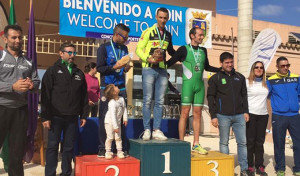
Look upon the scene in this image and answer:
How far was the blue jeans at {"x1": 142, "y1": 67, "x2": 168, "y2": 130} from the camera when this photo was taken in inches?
166

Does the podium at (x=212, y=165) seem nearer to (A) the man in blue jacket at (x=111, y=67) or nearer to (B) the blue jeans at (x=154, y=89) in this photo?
(B) the blue jeans at (x=154, y=89)

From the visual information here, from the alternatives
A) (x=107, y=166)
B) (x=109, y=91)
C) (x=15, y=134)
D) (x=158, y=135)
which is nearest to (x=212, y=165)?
(x=158, y=135)

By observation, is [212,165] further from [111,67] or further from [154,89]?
[111,67]

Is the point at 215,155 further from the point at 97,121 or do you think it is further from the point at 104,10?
the point at 104,10

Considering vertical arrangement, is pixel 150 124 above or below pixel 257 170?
above

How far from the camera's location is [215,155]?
4332 millimetres

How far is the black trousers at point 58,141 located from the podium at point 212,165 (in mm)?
1681

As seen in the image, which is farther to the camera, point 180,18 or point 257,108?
point 180,18

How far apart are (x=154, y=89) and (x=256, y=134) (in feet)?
6.66

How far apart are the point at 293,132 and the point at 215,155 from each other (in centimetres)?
163

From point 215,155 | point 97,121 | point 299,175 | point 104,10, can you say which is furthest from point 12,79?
point 104,10

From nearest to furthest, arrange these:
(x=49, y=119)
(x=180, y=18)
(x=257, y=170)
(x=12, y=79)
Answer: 1. (x=12, y=79)
2. (x=49, y=119)
3. (x=257, y=170)
4. (x=180, y=18)

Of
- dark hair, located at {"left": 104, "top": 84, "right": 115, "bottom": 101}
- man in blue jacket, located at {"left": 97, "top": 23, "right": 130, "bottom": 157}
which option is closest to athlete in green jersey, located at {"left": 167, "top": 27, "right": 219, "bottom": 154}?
man in blue jacket, located at {"left": 97, "top": 23, "right": 130, "bottom": 157}

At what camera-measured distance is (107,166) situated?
144 inches
